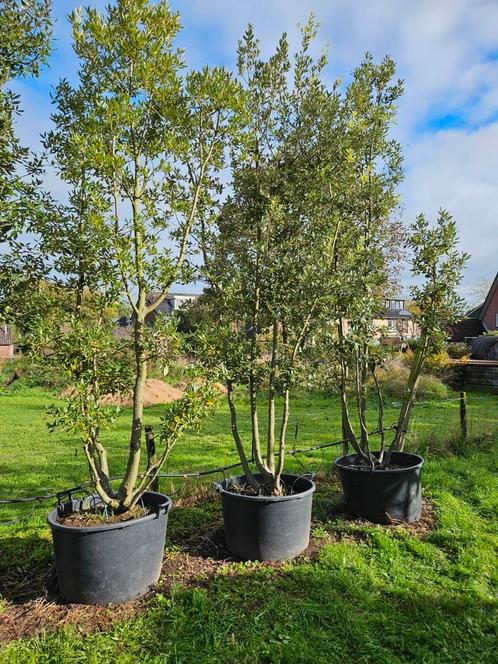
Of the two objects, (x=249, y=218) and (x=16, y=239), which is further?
(x=249, y=218)

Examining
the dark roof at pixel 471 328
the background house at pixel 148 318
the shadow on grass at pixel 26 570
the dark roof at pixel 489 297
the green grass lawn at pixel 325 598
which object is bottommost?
the green grass lawn at pixel 325 598

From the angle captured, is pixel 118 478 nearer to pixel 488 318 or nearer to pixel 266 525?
pixel 266 525

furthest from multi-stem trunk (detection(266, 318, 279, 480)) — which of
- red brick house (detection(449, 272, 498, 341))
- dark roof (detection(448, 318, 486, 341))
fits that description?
red brick house (detection(449, 272, 498, 341))

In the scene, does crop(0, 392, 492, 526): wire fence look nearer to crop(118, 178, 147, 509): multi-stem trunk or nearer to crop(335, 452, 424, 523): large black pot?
crop(118, 178, 147, 509): multi-stem trunk

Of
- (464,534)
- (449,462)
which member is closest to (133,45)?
(464,534)

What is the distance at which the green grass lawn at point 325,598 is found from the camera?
282 centimetres

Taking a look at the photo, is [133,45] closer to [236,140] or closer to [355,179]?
[236,140]

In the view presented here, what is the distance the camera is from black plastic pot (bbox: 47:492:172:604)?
10.6 feet

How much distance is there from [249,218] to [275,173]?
Result: 472 millimetres

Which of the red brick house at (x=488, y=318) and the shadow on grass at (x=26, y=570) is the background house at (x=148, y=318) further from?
the red brick house at (x=488, y=318)

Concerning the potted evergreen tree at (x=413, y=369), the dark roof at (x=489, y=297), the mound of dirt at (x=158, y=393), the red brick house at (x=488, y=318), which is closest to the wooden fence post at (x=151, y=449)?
the potted evergreen tree at (x=413, y=369)

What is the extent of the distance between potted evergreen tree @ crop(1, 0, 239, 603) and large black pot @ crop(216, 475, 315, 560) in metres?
0.60

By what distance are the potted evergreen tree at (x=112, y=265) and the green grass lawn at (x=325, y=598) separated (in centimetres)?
46

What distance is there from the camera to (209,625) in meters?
3.03
